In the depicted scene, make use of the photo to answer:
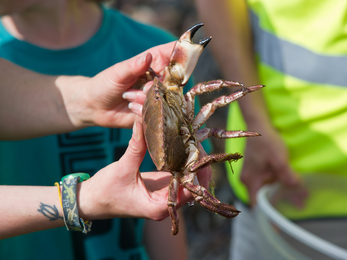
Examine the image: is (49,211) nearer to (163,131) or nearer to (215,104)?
(163,131)

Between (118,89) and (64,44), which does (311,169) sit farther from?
(64,44)

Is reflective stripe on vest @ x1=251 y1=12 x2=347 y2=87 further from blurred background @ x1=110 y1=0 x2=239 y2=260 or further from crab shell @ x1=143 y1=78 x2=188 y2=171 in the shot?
blurred background @ x1=110 y1=0 x2=239 y2=260

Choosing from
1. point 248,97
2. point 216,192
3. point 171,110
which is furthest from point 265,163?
point 216,192

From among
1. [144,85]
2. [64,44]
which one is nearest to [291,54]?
[144,85]

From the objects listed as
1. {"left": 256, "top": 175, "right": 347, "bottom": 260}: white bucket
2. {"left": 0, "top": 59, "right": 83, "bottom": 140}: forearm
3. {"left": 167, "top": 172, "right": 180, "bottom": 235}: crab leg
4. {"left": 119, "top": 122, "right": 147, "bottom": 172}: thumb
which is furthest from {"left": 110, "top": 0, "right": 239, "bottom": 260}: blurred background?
{"left": 119, "top": 122, "right": 147, "bottom": 172}: thumb

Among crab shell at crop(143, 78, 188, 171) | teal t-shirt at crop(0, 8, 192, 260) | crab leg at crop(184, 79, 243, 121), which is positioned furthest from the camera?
teal t-shirt at crop(0, 8, 192, 260)
